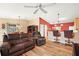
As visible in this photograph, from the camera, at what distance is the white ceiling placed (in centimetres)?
254

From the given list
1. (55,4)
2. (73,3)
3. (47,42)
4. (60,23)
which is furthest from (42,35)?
(73,3)

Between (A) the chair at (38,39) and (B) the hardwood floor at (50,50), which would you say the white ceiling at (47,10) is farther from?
(B) the hardwood floor at (50,50)

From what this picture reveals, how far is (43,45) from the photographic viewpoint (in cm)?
259

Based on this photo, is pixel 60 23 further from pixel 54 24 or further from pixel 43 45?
pixel 43 45

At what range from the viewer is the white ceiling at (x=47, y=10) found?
100 inches

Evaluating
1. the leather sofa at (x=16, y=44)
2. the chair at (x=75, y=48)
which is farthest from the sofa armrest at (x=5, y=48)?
the chair at (x=75, y=48)

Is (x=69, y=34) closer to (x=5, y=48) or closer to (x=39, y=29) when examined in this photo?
(x=39, y=29)

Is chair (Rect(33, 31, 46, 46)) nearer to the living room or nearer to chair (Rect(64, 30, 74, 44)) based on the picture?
the living room

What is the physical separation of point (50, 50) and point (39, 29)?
43cm

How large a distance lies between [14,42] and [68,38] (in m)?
0.98

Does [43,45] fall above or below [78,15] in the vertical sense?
below

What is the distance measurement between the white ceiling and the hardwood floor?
1.42ft

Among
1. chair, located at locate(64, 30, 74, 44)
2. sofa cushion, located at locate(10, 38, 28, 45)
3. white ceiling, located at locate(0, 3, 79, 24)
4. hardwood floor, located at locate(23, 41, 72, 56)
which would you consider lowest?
hardwood floor, located at locate(23, 41, 72, 56)

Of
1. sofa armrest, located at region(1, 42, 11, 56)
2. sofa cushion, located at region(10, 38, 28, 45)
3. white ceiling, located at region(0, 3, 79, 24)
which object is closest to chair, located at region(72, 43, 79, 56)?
white ceiling, located at region(0, 3, 79, 24)
